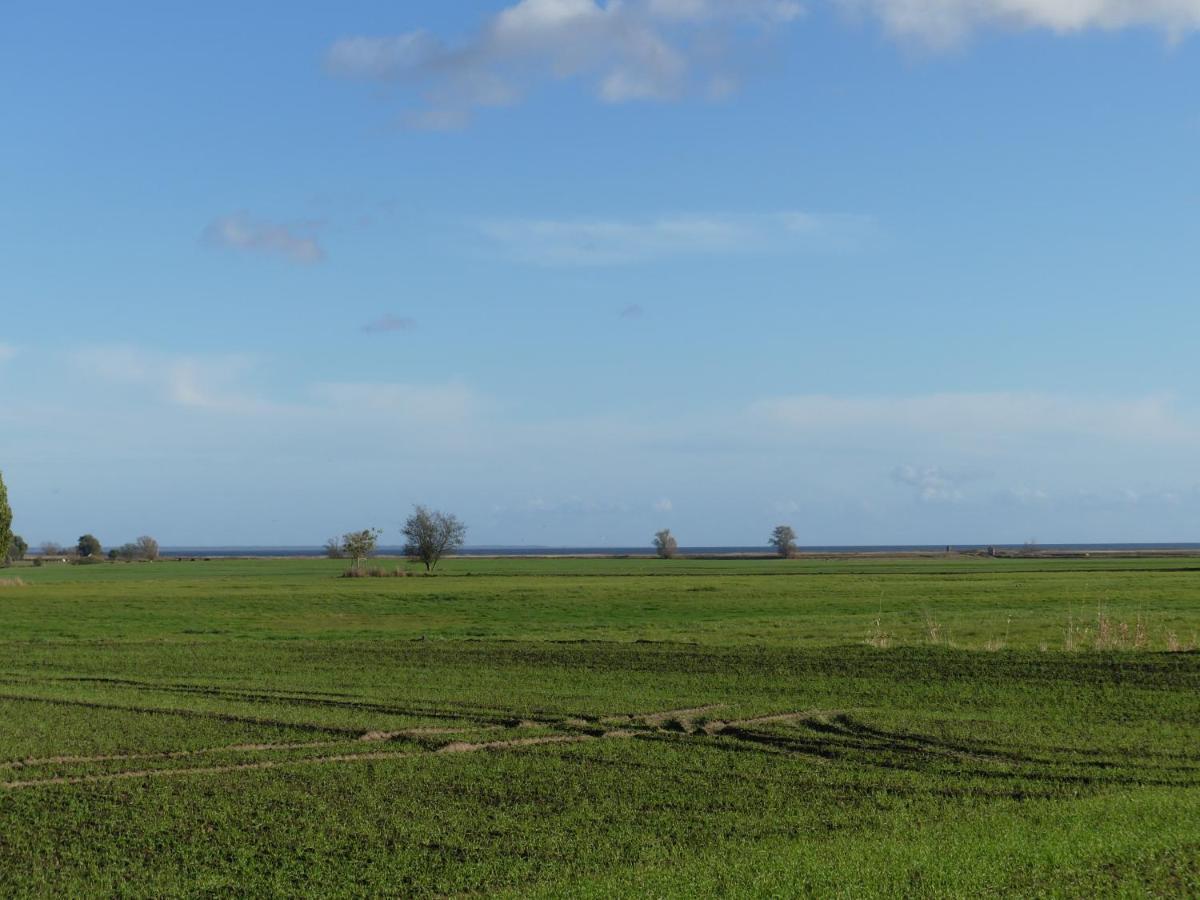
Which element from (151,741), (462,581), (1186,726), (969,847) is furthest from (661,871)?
(462,581)

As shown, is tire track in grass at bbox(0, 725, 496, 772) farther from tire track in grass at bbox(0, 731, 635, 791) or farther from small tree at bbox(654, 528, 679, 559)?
small tree at bbox(654, 528, 679, 559)

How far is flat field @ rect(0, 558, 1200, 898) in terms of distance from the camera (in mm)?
10742

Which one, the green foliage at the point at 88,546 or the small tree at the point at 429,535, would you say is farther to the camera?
the green foliage at the point at 88,546

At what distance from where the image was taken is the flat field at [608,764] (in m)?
10.7

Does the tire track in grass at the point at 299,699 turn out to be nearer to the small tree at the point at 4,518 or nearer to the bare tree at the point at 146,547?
the small tree at the point at 4,518

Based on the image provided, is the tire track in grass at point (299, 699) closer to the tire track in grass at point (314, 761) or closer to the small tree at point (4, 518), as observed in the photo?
the tire track in grass at point (314, 761)

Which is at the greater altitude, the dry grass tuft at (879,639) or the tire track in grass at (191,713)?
the dry grass tuft at (879,639)

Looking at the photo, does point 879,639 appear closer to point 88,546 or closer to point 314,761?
point 314,761

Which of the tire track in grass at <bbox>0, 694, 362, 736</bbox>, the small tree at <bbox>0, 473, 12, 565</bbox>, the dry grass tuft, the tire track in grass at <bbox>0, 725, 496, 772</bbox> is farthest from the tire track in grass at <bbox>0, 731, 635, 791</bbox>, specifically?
the small tree at <bbox>0, 473, 12, 565</bbox>

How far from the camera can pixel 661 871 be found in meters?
10.6

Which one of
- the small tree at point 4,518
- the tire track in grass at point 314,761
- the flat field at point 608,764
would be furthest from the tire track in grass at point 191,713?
the small tree at point 4,518

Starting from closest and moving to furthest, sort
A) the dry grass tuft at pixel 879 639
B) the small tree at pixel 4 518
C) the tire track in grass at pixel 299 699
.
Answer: the tire track in grass at pixel 299 699, the dry grass tuft at pixel 879 639, the small tree at pixel 4 518

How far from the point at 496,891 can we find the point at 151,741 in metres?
9.18

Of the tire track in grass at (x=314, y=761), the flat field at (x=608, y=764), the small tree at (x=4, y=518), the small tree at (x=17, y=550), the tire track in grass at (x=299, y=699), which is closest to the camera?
the flat field at (x=608, y=764)
